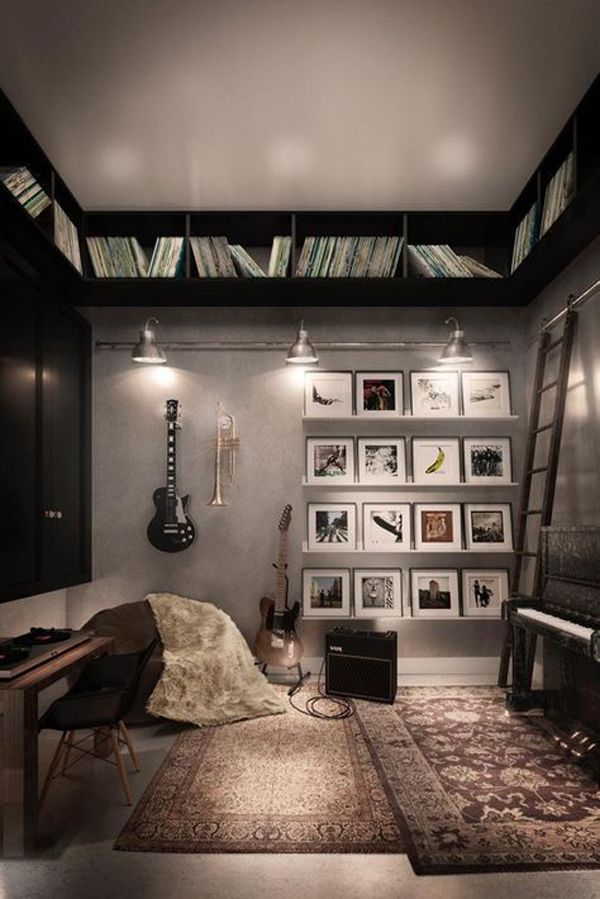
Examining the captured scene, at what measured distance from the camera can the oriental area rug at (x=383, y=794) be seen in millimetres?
2305

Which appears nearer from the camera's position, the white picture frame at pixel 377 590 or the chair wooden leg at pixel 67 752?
the chair wooden leg at pixel 67 752

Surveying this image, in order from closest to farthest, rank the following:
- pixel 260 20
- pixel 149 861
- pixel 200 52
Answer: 1. pixel 149 861
2. pixel 260 20
3. pixel 200 52

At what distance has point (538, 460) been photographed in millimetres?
4531

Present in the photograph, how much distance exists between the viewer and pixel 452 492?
471 centimetres

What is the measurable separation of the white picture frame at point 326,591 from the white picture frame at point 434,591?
1.54 ft

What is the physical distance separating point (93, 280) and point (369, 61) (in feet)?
7.50

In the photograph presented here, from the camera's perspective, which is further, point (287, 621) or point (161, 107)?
point (287, 621)

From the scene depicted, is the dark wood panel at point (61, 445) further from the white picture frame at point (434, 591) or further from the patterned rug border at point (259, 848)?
the white picture frame at point (434, 591)

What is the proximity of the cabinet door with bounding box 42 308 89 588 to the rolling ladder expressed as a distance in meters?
2.78

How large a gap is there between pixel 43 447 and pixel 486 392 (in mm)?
2994

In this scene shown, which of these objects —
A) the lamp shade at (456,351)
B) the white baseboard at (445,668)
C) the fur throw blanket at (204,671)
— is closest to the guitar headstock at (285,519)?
the fur throw blanket at (204,671)

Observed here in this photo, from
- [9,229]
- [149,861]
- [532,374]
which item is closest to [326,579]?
[532,374]

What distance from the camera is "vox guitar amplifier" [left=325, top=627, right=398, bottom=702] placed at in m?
4.05

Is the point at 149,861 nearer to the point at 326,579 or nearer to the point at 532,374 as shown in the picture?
the point at 326,579
